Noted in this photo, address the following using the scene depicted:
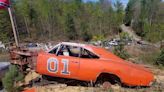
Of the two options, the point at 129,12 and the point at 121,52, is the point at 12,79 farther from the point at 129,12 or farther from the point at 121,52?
the point at 129,12

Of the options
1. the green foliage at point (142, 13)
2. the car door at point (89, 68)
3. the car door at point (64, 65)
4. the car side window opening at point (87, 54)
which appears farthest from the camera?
the green foliage at point (142, 13)

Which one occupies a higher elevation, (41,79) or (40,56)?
(40,56)

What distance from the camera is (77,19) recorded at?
289 feet

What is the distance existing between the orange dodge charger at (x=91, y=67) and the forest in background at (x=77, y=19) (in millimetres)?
52950

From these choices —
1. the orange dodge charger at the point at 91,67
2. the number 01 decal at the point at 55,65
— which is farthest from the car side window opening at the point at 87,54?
the number 01 decal at the point at 55,65

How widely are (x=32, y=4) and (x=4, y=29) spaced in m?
25.8

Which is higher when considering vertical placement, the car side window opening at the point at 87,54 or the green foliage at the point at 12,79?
the car side window opening at the point at 87,54

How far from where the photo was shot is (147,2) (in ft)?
350

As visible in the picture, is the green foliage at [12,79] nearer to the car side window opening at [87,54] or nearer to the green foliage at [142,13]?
the car side window opening at [87,54]

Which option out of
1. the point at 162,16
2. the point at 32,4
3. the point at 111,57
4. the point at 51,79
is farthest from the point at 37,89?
the point at 162,16

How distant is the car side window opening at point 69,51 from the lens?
10.7 metres

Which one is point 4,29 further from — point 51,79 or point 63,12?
point 51,79

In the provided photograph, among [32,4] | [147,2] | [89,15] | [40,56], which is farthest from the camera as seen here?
[147,2]

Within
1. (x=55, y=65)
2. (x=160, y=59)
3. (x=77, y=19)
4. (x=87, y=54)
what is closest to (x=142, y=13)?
(x=77, y=19)
